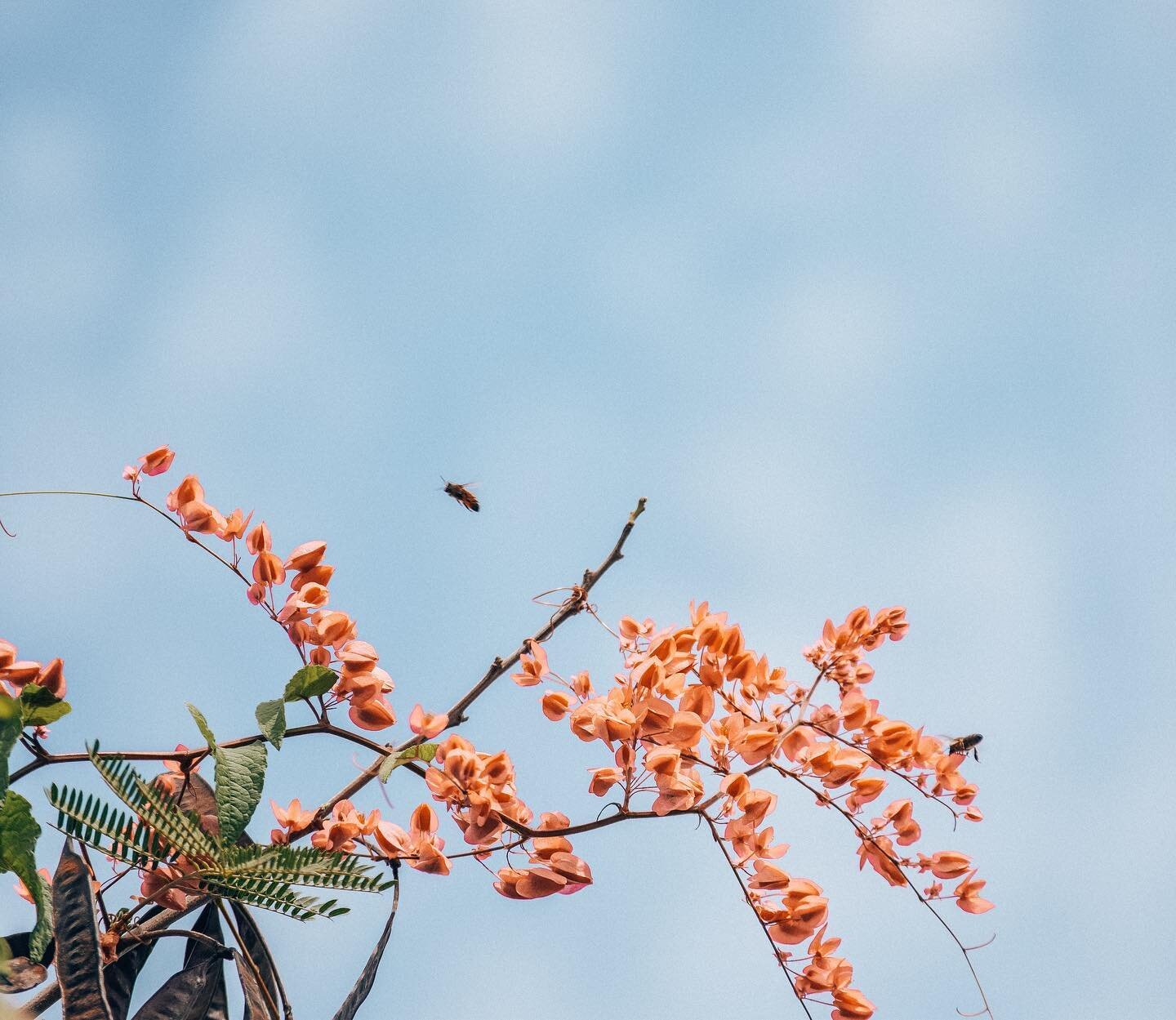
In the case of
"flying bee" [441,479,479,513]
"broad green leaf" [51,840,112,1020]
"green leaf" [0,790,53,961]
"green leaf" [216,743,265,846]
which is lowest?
"broad green leaf" [51,840,112,1020]

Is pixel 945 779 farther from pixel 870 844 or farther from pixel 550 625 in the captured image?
pixel 550 625

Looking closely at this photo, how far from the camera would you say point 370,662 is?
1311mm

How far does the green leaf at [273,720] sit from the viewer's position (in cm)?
119

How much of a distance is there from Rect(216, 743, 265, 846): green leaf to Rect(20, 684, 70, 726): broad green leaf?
0.72 feet

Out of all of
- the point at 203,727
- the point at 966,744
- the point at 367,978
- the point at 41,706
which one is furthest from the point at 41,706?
the point at 966,744

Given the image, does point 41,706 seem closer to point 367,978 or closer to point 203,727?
point 203,727

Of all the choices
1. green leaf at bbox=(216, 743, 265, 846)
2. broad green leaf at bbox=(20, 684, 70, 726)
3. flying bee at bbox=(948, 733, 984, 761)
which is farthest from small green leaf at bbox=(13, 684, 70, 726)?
flying bee at bbox=(948, 733, 984, 761)

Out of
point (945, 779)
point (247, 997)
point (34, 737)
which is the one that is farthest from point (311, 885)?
point (945, 779)

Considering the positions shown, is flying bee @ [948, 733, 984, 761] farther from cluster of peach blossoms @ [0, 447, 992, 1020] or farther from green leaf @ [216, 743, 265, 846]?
green leaf @ [216, 743, 265, 846]

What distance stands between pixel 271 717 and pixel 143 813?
0.57 feet

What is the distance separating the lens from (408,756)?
1.25 m

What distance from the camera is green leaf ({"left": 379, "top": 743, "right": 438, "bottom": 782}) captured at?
122 cm

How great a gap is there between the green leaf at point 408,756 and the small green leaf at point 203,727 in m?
0.18

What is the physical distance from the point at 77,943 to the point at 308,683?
13.4 inches
